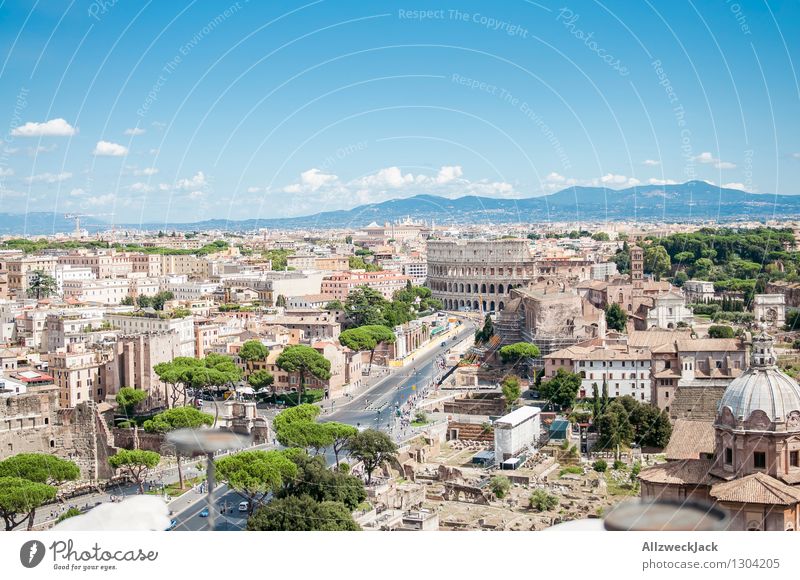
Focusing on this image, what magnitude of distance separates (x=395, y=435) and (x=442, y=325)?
49.0 feet

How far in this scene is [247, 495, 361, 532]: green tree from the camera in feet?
36.2

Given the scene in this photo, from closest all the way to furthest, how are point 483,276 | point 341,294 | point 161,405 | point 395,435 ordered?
1. point 395,435
2. point 161,405
3. point 341,294
4. point 483,276

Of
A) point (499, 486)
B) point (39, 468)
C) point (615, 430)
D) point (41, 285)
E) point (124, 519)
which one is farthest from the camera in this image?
point (41, 285)

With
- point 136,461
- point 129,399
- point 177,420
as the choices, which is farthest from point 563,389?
point 129,399

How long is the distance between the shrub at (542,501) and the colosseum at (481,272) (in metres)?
25.1

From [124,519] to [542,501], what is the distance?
6.07 meters

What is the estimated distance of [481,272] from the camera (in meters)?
40.1

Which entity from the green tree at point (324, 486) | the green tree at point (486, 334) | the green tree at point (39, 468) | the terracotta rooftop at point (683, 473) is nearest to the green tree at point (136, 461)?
the green tree at point (39, 468)

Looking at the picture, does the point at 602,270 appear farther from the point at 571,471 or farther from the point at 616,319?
the point at 571,471

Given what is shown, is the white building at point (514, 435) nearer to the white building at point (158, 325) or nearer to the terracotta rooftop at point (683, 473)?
the terracotta rooftop at point (683, 473)

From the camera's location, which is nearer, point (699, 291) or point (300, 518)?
point (300, 518)

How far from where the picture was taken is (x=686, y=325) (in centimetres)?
2373

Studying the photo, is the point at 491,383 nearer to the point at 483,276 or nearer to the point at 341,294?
the point at 341,294

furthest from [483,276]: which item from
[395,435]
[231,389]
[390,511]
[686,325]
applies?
[390,511]
